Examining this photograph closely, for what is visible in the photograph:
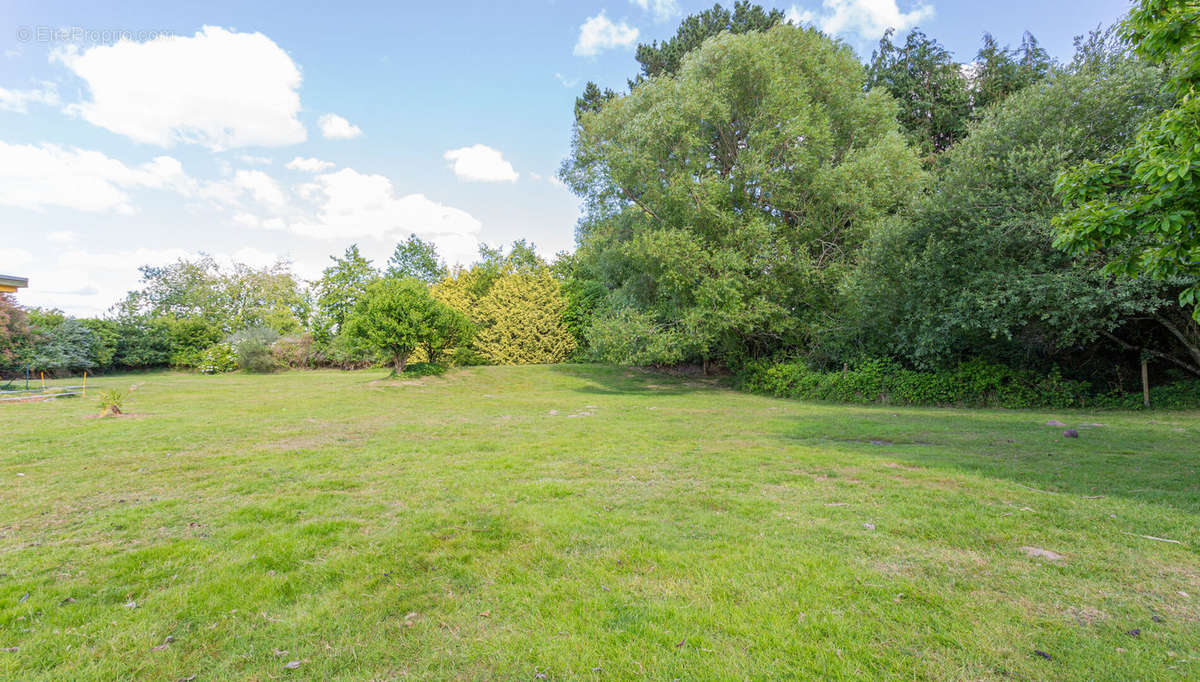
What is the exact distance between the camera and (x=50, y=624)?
2.71 meters

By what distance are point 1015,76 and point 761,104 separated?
39.1 feet

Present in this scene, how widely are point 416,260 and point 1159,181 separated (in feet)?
143

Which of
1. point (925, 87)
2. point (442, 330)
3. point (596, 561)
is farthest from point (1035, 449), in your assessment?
point (925, 87)

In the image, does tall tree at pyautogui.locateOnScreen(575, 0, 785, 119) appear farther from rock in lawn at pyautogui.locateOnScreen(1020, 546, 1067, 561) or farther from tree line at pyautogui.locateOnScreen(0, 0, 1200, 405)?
rock in lawn at pyautogui.locateOnScreen(1020, 546, 1067, 561)

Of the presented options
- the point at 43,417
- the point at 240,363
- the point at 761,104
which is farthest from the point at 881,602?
the point at 240,363

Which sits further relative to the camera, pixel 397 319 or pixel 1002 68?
pixel 1002 68

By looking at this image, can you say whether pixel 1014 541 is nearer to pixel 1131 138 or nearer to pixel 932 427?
pixel 932 427

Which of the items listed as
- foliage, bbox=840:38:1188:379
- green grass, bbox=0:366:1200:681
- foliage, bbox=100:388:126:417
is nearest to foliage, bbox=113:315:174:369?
foliage, bbox=100:388:126:417

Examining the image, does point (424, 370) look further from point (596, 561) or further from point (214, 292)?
point (214, 292)

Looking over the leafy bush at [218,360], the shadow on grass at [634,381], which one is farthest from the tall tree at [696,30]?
the leafy bush at [218,360]

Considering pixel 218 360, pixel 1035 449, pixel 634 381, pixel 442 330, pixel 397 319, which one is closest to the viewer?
pixel 1035 449

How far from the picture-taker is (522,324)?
27438 millimetres

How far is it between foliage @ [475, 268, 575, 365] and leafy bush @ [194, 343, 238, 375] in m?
13.6

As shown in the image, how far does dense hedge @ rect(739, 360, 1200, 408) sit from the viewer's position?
38.7 ft
